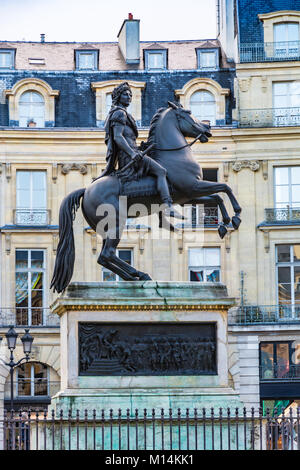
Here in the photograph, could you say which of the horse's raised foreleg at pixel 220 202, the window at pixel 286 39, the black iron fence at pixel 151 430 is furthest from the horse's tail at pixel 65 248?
the window at pixel 286 39

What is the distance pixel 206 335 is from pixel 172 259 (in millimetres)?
24882

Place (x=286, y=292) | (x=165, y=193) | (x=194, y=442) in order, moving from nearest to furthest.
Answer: (x=194, y=442) < (x=165, y=193) < (x=286, y=292)

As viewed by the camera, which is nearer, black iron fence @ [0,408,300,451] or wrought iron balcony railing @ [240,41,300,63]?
black iron fence @ [0,408,300,451]

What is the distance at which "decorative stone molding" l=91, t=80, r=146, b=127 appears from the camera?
43.0 m

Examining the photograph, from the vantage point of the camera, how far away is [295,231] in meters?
42.0

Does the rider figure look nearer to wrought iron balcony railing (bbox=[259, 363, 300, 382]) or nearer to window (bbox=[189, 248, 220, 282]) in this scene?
wrought iron balcony railing (bbox=[259, 363, 300, 382])

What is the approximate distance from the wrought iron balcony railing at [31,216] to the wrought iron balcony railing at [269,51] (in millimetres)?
8506

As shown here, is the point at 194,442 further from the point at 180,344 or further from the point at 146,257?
the point at 146,257

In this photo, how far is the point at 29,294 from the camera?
4203 centimetres

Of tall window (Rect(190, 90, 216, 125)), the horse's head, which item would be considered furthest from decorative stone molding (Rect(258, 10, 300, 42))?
the horse's head

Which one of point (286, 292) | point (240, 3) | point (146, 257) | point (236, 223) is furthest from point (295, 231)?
point (236, 223)

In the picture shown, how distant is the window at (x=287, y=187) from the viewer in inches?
1665

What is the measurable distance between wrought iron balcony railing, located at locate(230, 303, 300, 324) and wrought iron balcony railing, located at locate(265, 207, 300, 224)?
2.88 metres

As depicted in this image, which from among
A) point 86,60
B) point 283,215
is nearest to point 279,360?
point 283,215
